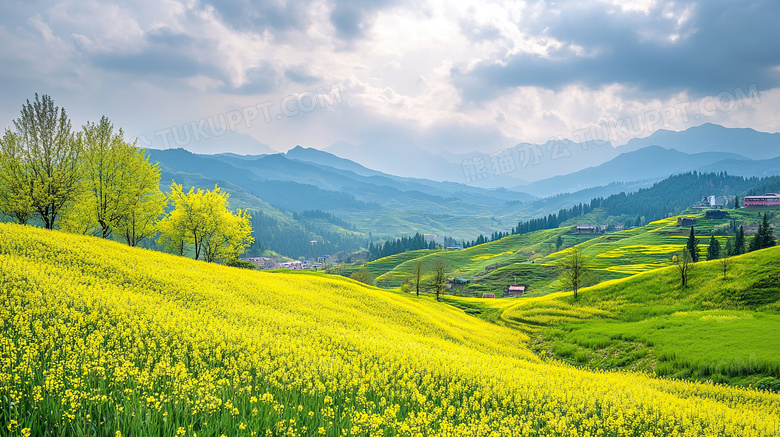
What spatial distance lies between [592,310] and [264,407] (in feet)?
201

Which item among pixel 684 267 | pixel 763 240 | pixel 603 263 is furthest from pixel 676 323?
pixel 603 263

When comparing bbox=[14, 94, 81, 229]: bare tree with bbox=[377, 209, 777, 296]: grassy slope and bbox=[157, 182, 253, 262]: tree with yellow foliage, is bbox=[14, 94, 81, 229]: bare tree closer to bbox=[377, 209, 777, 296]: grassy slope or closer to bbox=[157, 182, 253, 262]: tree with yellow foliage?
bbox=[157, 182, 253, 262]: tree with yellow foliage

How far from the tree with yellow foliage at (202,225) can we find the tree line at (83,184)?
16 centimetres

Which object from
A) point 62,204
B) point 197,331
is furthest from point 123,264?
point 62,204

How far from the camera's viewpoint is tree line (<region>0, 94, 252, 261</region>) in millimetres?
37062

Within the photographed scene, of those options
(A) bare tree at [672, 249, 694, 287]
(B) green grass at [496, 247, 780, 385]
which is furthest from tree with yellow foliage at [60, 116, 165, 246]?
(A) bare tree at [672, 249, 694, 287]

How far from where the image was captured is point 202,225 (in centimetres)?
5959

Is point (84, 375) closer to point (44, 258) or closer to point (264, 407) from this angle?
point (264, 407)

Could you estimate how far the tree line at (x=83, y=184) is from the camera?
37.1 metres

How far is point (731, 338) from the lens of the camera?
29.7 m

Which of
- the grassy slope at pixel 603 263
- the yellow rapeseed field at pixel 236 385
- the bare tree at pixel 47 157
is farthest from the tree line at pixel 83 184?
the grassy slope at pixel 603 263

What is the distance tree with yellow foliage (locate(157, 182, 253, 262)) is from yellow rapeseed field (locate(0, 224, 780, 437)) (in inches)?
1645

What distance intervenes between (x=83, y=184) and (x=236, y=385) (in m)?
46.0

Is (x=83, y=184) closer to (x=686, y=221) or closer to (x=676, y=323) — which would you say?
(x=676, y=323)
